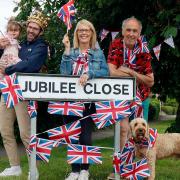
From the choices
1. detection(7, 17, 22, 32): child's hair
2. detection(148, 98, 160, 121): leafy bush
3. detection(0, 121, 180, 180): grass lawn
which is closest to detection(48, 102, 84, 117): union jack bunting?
detection(0, 121, 180, 180): grass lawn

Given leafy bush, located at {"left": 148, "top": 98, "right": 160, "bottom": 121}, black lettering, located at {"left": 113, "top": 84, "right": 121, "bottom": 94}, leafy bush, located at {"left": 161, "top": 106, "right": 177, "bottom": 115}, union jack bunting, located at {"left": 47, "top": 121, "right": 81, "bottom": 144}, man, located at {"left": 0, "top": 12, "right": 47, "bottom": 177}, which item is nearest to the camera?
black lettering, located at {"left": 113, "top": 84, "right": 121, "bottom": 94}

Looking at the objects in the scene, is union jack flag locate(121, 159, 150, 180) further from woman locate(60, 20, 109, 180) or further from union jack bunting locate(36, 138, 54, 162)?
union jack bunting locate(36, 138, 54, 162)

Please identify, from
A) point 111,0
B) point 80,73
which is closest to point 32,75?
point 80,73

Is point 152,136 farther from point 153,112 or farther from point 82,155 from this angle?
point 153,112

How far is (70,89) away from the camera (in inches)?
211

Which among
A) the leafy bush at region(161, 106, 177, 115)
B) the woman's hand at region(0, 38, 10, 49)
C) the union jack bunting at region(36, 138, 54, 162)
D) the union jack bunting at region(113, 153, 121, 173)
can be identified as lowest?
the leafy bush at region(161, 106, 177, 115)

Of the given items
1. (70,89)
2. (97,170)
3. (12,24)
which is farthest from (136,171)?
(12,24)

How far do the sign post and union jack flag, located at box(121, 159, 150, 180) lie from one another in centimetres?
30

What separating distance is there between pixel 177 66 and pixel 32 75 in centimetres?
517

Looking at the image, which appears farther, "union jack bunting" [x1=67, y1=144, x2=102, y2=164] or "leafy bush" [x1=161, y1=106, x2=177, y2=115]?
"leafy bush" [x1=161, y1=106, x2=177, y2=115]

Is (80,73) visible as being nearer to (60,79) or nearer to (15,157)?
(60,79)

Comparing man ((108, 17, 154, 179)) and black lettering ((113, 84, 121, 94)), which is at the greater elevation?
man ((108, 17, 154, 179))

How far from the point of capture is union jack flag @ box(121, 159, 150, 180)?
18.4 feet

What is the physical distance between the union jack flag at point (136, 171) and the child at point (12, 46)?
6.72ft
